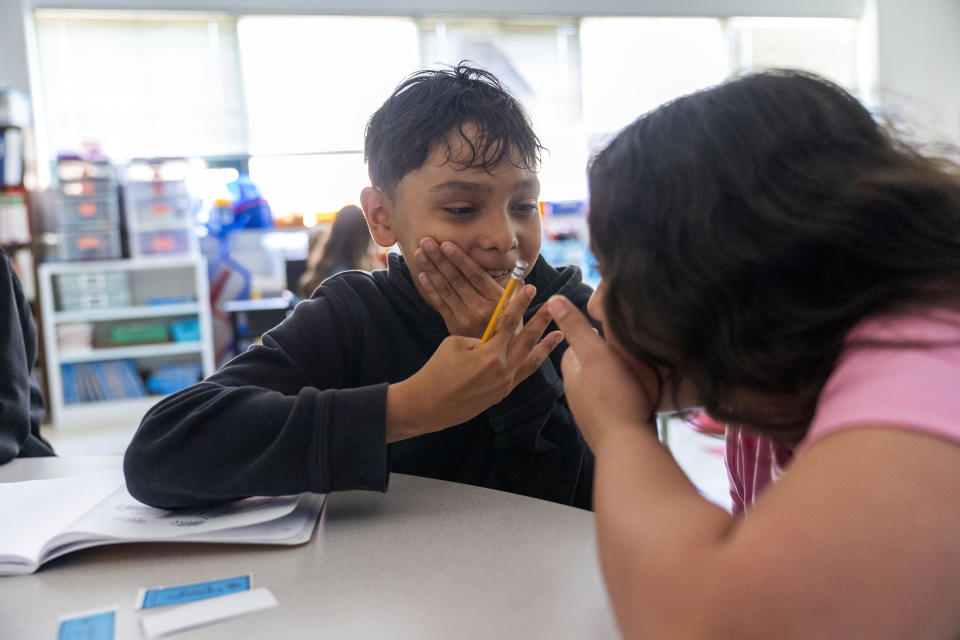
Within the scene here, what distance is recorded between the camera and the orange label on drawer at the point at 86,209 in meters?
4.48

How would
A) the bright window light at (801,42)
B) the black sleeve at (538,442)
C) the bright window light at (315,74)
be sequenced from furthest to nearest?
1. the bright window light at (801,42)
2. the bright window light at (315,74)
3. the black sleeve at (538,442)

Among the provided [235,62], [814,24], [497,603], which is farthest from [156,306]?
[814,24]

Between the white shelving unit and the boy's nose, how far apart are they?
397 cm

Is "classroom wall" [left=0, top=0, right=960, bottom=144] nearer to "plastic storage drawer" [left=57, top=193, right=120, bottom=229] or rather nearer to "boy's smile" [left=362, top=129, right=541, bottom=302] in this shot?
"plastic storage drawer" [left=57, top=193, right=120, bottom=229]

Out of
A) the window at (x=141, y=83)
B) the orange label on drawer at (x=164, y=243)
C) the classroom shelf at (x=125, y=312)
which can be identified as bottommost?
the classroom shelf at (x=125, y=312)

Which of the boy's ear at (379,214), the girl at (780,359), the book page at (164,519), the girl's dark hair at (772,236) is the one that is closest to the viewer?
the girl at (780,359)

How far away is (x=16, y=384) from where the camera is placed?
1.22 meters

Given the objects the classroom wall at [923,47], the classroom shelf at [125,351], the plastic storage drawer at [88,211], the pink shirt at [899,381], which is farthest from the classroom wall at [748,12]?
the pink shirt at [899,381]

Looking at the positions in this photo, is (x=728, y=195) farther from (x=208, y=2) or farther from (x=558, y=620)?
(x=208, y=2)

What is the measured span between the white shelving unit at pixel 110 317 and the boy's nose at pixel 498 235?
13.0 feet

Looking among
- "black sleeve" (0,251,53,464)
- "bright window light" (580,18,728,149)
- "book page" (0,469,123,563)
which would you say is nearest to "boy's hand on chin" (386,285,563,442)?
"book page" (0,469,123,563)

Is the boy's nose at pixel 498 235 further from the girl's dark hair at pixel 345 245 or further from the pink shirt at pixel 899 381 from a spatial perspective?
the girl's dark hair at pixel 345 245

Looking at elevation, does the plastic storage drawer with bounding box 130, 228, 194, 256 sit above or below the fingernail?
below

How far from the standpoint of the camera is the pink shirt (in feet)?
1.22
